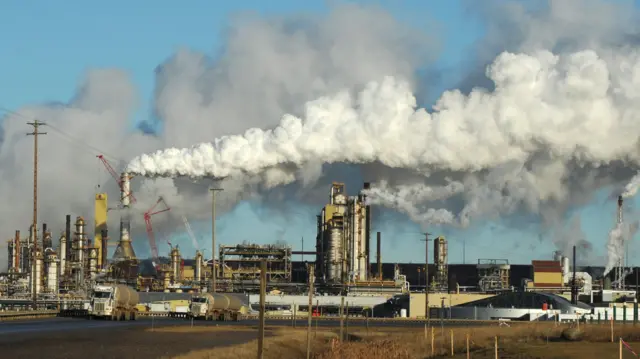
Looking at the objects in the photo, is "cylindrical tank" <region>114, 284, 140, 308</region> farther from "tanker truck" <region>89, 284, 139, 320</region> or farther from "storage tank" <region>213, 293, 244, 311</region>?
"storage tank" <region>213, 293, 244, 311</region>

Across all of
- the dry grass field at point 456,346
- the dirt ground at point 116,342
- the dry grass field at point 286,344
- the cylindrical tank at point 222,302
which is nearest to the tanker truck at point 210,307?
the cylindrical tank at point 222,302

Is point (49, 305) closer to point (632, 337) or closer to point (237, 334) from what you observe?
point (237, 334)

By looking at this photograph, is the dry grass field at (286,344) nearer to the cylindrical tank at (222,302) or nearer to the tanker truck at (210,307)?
the tanker truck at (210,307)

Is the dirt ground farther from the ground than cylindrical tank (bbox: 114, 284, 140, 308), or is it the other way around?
cylindrical tank (bbox: 114, 284, 140, 308)

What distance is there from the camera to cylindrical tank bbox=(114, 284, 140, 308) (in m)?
118

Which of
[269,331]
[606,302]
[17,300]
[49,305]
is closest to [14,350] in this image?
[269,331]

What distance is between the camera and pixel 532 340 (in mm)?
91875

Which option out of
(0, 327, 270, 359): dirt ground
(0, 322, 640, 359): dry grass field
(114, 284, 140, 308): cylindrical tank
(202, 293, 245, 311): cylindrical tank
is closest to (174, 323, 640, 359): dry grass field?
(0, 322, 640, 359): dry grass field

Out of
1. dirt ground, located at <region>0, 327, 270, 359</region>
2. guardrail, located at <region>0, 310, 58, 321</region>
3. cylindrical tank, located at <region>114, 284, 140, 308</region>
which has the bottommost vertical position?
guardrail, located at <region>0, 310, 58, 321</region>

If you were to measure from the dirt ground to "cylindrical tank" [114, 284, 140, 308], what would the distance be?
22.1 metres

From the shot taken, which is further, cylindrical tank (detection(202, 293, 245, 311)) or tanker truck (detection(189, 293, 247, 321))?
cylindrical tank (detection(202, 293, 245, 311))

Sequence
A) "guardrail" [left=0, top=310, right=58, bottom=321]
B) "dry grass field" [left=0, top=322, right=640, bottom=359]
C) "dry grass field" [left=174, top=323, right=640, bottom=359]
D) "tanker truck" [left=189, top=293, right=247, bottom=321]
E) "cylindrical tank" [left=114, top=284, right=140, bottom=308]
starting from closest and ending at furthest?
"dry grass field" [left=0, top=322, right=640, bottom=359]
"dry grass field" [left=174, top=323, right=640, bottom=359]
"guardrail" [left=0, top=310, right=58, bottom=321]
"cylindrical tank" [left=114, top=284, right=140, bottom=308]
"tanker truck" [left=189, top=293, right=247, bottom=321]

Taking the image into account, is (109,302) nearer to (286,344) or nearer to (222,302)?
(222,302)

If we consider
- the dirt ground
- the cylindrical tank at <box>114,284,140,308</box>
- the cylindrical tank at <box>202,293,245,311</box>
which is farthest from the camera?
the cylindrical tank at <box>202,293,245,311</box>
